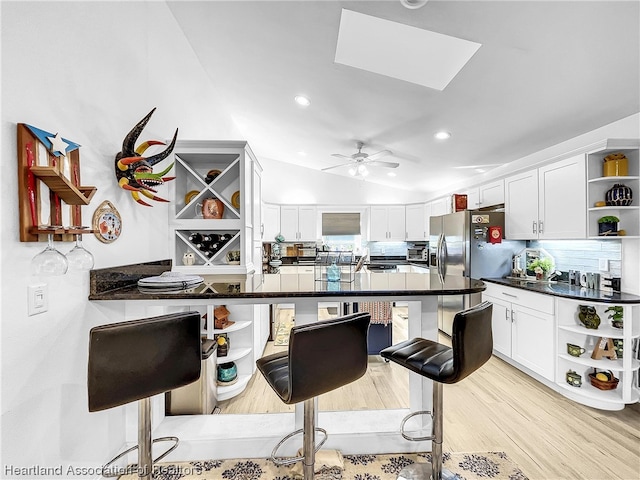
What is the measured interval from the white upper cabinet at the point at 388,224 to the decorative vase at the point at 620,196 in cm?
372

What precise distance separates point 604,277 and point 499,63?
2.20 m

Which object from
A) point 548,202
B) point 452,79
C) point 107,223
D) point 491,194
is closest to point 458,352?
point 107,223

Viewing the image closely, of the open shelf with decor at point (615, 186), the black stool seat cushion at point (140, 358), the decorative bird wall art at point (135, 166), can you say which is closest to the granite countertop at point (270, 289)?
the black stool seat cushion at point (140, 358)

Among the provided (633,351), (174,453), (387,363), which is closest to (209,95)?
(174,453)

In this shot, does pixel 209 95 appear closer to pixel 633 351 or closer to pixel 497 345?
pixel 497 345

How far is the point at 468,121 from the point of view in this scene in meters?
3.03

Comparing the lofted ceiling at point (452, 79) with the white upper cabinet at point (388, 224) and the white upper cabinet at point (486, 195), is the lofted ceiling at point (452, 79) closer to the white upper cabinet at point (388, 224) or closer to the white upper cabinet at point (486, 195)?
the white upper cabinet at point (486, 195)

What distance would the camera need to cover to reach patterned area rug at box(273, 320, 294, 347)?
4.15 metres

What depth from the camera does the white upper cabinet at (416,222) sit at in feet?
20.3

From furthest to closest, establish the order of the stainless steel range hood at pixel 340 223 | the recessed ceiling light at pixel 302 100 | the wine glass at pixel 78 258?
the stainless steel range hood at pixel 340 223 < the recessed ceiling light at pixel 302 100 < the wine glass at pixel 78 258

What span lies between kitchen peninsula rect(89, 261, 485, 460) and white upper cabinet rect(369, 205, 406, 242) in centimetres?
414

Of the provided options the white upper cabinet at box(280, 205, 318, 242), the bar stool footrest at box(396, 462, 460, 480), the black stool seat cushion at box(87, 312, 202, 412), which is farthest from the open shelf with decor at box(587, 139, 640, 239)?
the white upper cabinet at box(280, 205, 318, 242)

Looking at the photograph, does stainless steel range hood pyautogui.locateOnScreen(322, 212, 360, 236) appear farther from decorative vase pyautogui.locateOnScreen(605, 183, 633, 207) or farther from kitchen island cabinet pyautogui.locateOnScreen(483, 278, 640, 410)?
decorative vase pyautogui.locateOnScreen(605, 183, 633, 207)

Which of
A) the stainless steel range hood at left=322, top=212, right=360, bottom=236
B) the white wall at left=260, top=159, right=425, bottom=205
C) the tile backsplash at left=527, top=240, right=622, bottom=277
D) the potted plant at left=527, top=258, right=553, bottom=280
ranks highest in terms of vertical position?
the white wall at left=260, top=159, right=425, bottom=205
